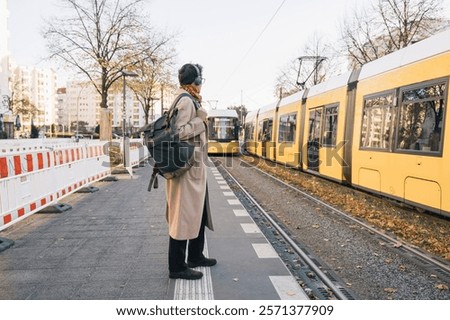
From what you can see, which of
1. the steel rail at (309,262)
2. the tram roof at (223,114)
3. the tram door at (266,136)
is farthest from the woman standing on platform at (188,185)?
the tram roof at (223,114)

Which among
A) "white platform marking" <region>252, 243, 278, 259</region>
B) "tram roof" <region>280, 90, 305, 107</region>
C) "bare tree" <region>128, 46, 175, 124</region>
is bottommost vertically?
"white platform marking" <region>252, 243, 278, 259</region>

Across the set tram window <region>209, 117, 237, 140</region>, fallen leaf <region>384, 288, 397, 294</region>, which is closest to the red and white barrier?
fallen leaf <region>384, 288, 397, 294</region>

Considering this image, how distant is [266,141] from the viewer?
23.1 metres

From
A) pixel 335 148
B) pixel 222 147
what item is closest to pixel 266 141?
pixel 222 147

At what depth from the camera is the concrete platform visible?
3746 mm

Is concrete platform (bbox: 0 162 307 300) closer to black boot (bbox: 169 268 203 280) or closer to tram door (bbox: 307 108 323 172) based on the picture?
black boot (bbox: 169 268 203 280)

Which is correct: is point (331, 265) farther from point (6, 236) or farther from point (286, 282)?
point (6, 236)

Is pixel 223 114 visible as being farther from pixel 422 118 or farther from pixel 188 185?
pixel 188 185

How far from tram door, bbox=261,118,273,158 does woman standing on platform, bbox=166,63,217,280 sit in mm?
17981

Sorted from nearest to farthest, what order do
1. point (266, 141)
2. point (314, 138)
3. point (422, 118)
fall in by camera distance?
point (422, 118), point (314, 138), point (266, 141)

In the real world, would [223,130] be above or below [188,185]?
above

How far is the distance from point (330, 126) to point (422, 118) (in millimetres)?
4866

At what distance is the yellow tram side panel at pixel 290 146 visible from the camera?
631 inches

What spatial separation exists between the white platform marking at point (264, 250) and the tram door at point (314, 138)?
8.10 metres
